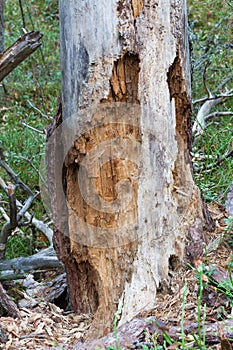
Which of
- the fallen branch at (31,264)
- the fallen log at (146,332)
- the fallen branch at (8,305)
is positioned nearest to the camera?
the fallen log at (146,332)

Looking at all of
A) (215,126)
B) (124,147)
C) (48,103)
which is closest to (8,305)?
(124,147)

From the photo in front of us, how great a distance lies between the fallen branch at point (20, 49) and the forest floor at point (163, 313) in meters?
1.40

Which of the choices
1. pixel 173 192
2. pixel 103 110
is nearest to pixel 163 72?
pixel 103 110

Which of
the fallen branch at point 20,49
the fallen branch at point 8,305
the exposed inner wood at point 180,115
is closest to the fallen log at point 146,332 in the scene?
the fallen branch at point 8,305

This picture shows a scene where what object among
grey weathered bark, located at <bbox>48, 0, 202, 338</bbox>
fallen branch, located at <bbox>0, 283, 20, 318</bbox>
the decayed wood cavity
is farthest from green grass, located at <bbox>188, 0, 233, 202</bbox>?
fallen branch, located at <bbox>0, 283, 20, 318</bbox>

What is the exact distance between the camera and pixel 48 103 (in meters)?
7.98

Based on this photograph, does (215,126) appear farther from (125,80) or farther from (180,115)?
(125,80)

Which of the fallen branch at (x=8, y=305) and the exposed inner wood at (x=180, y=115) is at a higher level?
the exposed inner wood at (x=180, y=115)

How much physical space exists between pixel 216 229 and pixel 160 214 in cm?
51

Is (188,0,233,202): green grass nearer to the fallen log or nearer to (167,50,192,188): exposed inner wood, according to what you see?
(167,50,192,188): exposed inner wood

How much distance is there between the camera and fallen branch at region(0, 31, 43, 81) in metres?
3.09

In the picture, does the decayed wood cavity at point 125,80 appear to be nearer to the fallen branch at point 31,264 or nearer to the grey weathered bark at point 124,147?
the grey weathered bark at point 124,147

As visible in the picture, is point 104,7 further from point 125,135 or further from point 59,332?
point 59,332

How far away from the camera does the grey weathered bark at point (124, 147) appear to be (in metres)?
2.62
